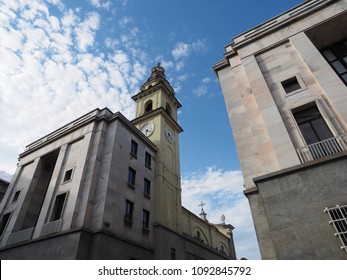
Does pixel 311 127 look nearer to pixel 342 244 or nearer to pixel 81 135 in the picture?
pixel 342 244

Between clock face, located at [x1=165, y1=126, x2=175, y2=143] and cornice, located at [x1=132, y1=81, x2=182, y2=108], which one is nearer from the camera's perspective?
clock face, located at [x1=165, y1=126, x2=175, y2=143]

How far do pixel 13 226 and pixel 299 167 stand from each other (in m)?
20.2

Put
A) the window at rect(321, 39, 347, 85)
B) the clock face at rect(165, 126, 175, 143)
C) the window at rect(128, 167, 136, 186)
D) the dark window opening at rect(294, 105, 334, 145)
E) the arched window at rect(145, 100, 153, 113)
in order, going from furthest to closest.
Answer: the arched window at rect(145, 100, 153, 113), the clock face at rect(165, 126, 175, 143), the window at rect(128, 167, 136, 186), the window at rect(321, 39, 347, 85), the dark window opening at rect(294, 105, 334, 145)

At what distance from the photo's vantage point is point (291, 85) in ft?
34.9

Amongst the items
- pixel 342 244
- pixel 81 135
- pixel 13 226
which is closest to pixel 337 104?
pixel 342 244

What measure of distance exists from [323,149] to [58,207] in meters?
17.1

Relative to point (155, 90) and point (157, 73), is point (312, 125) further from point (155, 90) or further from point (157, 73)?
point (157, 73)

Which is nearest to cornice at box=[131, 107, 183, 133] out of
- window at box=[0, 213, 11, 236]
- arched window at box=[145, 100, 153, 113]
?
arched window at box=[145, 100, 153, 113]

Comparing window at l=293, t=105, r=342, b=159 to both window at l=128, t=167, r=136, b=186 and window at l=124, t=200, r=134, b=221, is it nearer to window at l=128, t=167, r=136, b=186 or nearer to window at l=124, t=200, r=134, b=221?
window at l=124, t=200, r=134, b=221

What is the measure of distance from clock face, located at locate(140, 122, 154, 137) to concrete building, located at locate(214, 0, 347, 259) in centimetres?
1403

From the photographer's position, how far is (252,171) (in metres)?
9.25

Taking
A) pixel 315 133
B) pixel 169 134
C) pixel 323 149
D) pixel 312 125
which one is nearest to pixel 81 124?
pixel 169 134

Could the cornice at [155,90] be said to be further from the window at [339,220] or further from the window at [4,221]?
the window at [339,220]

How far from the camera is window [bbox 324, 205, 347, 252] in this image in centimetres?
621
